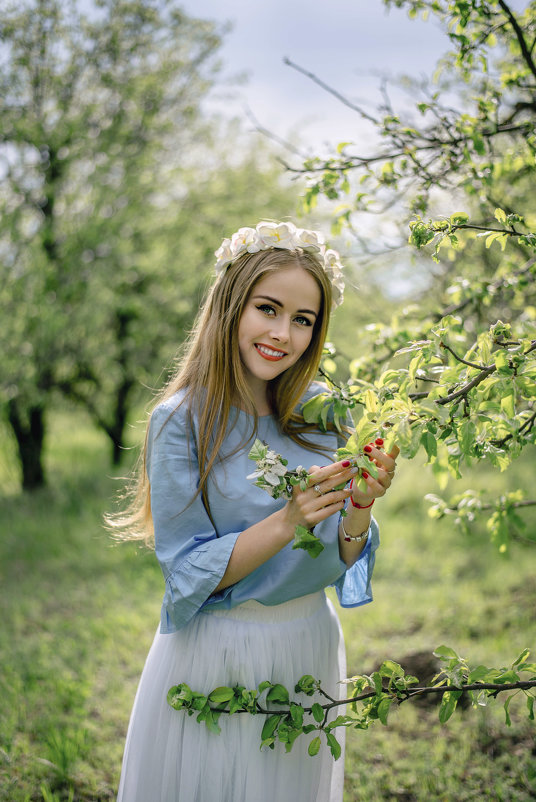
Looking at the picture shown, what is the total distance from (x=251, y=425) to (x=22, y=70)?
714 cm

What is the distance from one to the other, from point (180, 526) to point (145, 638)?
3.11m

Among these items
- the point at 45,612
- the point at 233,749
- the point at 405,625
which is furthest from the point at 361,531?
the point at 45,612

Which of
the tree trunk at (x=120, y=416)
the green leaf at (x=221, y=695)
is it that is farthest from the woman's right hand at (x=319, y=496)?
the tree trunk at (x=120, y=416)

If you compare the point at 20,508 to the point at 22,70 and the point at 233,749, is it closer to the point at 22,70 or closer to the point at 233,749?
the point at 22,70

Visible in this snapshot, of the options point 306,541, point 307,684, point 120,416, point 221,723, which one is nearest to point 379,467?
point 306,541

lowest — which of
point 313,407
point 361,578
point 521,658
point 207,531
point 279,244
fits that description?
point 521,658

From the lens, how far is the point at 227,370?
75.4 inches

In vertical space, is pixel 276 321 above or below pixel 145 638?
above

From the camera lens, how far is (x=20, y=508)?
25.0 ft

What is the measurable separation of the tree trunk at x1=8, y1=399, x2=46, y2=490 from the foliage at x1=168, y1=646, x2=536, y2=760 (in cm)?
704

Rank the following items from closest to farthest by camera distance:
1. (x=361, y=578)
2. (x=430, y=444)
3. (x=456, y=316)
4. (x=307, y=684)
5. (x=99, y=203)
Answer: (x=430, y=444) < (x=307, y=684) < (x=361, y=578) < (x=456, y=316) < (x=99, y=203)

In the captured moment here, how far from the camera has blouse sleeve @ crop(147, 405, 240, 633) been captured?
172cm

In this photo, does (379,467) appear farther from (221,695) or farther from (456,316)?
(456,316)

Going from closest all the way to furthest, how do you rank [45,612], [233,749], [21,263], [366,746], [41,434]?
[233,749]
[366,746]
[45,612]
[21,263]
[41,434]
